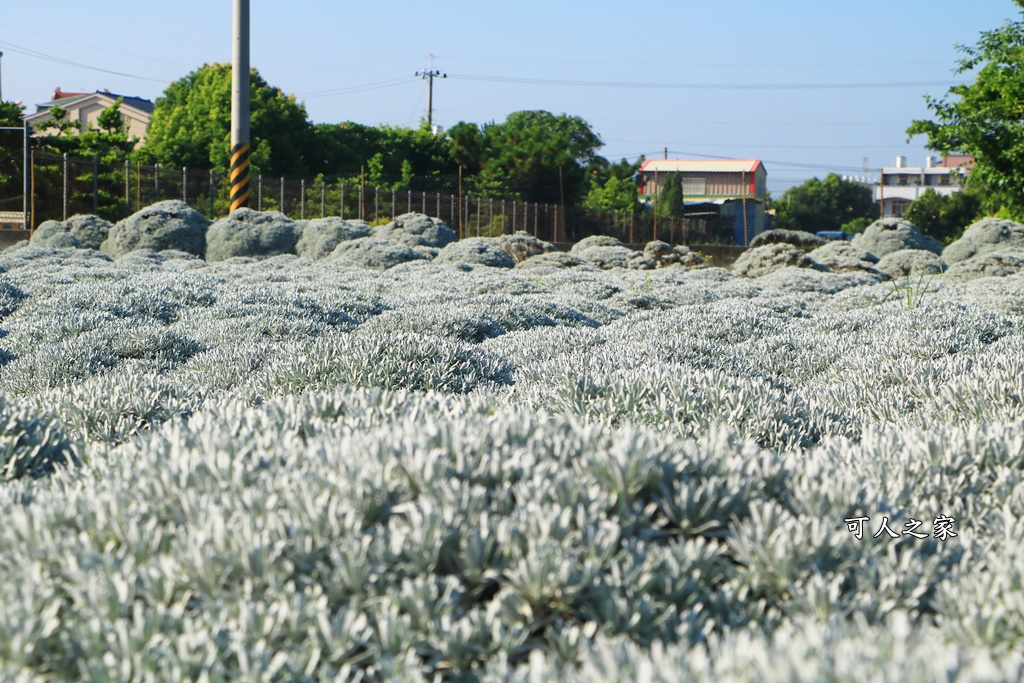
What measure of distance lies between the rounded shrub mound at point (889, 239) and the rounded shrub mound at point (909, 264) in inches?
184

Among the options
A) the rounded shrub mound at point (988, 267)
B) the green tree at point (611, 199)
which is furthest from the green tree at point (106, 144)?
the rounded shrub mound at point (988, 267)

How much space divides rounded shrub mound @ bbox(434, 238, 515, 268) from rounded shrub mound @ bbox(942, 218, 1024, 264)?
1383 cm

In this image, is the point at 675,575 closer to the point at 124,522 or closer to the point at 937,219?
the point at 124,522

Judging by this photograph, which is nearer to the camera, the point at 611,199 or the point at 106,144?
the point at 106,144

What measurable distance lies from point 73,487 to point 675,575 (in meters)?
1.87

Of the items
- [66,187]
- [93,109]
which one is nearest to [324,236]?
[66,187]

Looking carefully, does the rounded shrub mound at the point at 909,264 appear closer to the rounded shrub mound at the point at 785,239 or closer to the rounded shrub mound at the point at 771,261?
the rounded shrub mound at the point at 771,261

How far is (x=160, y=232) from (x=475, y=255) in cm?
849

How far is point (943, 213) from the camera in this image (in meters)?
66.2

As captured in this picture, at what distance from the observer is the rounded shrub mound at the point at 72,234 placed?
24078mm

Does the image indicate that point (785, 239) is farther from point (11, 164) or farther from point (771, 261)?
point (11, 164)

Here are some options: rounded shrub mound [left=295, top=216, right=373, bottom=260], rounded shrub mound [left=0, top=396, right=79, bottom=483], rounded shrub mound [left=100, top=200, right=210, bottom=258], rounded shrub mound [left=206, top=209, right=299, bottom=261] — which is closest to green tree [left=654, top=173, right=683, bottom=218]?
rounded shrub mound [left=295, top=216, right=373, bottom=260]

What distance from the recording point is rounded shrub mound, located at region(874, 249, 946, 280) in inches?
928

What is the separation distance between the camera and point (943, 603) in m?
2.18
